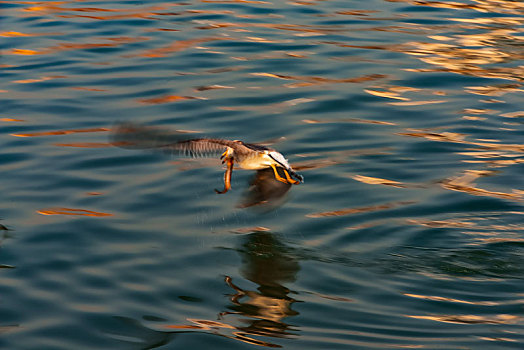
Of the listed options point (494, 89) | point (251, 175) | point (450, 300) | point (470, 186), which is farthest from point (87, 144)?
point (494, 89)

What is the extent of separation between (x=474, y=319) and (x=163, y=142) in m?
2.40

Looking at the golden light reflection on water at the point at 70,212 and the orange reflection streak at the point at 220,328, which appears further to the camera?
the golden light reflection on water at the point at 70,212

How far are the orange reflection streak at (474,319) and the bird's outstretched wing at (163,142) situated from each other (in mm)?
1740

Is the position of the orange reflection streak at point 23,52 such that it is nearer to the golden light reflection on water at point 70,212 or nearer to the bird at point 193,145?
the golden light reflection on water at point 70,212

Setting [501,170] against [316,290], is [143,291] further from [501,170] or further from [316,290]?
[501,170]

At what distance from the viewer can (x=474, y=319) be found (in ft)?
17.6

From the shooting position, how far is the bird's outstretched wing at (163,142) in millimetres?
5805

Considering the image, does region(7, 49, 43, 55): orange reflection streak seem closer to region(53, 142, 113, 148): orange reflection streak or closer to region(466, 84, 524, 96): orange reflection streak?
region(53, 142, 113, 148): orange reflection streak

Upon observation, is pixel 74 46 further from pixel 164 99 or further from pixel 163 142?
pixel 163 142

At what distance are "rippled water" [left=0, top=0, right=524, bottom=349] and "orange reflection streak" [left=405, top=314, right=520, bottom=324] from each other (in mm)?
23

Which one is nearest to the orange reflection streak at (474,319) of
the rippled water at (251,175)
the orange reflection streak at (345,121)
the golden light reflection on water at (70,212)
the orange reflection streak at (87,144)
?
the rippled water at (251,175)

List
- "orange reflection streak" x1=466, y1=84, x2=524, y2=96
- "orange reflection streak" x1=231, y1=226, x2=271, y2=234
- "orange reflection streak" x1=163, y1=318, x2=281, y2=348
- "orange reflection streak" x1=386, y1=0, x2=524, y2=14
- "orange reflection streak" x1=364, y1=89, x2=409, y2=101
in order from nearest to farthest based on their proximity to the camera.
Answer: "orange reflection streak" x1=163, y1=318, x2=281, y2=348, "orange reflection streak" x1=231, y1=226, x2=271, y2=234, "orange reflection streak" x1=364, y1=89, x2=409, y2=101, "orange reflection streak" x1=466, y1=84, x2=524, y2=96, "orange reflection streak" x1=386, y1=0, x2=524, y2=14

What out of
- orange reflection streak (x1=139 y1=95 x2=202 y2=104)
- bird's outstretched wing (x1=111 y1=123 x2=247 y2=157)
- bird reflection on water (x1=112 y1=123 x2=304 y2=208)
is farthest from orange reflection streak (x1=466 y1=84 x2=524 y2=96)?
bird's outstretched wing (x1=111 y1=123 x2=247 y2=157)

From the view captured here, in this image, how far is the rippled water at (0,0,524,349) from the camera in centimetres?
539
